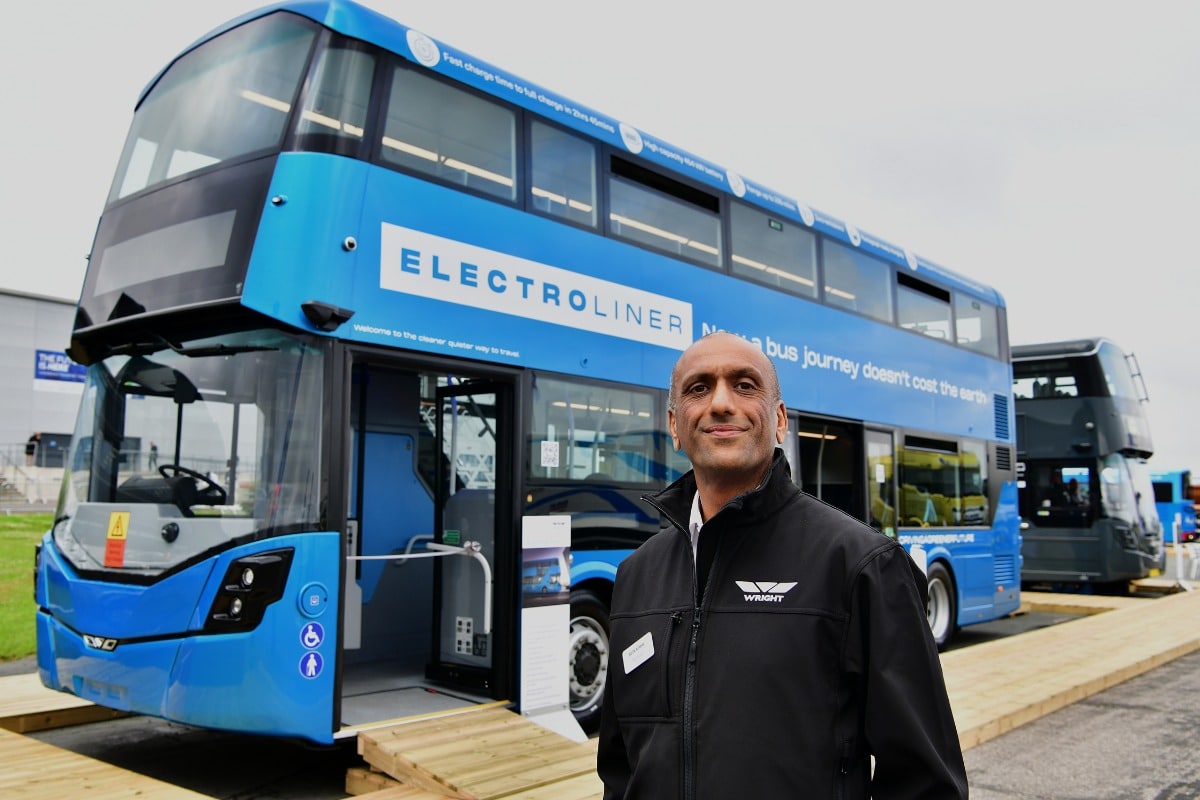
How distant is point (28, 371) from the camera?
4506 cm

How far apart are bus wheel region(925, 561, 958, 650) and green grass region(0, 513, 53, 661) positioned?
9.60 m

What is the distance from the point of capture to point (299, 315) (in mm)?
5281

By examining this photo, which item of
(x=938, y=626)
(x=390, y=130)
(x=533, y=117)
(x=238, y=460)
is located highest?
(x=533, y=117)

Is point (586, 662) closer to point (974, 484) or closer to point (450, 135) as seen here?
point (450, 135)

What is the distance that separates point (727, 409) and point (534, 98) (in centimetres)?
530

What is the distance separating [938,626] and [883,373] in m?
3.11

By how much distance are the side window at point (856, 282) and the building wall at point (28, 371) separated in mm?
42697

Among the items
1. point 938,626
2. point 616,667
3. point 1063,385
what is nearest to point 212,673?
point 616,667

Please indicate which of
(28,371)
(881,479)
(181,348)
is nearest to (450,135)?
(181,348)

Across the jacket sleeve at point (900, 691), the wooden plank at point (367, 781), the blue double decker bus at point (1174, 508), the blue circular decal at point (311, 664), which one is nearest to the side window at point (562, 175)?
the blue circular decal at point (311, 664)

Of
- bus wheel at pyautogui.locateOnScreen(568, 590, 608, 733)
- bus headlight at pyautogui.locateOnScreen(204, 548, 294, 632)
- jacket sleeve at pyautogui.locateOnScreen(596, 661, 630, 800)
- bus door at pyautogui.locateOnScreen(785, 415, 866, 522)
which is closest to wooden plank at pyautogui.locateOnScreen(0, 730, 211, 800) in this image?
bus headlight at pyautogui.locateOnScreen(204, 548, 294, 632)

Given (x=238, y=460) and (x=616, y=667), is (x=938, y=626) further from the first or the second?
(x=616, y=667)

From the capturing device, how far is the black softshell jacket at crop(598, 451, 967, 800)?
1801 mm

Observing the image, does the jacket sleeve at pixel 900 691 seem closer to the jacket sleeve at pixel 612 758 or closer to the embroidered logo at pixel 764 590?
the embroidered logo at pixel 764 590
